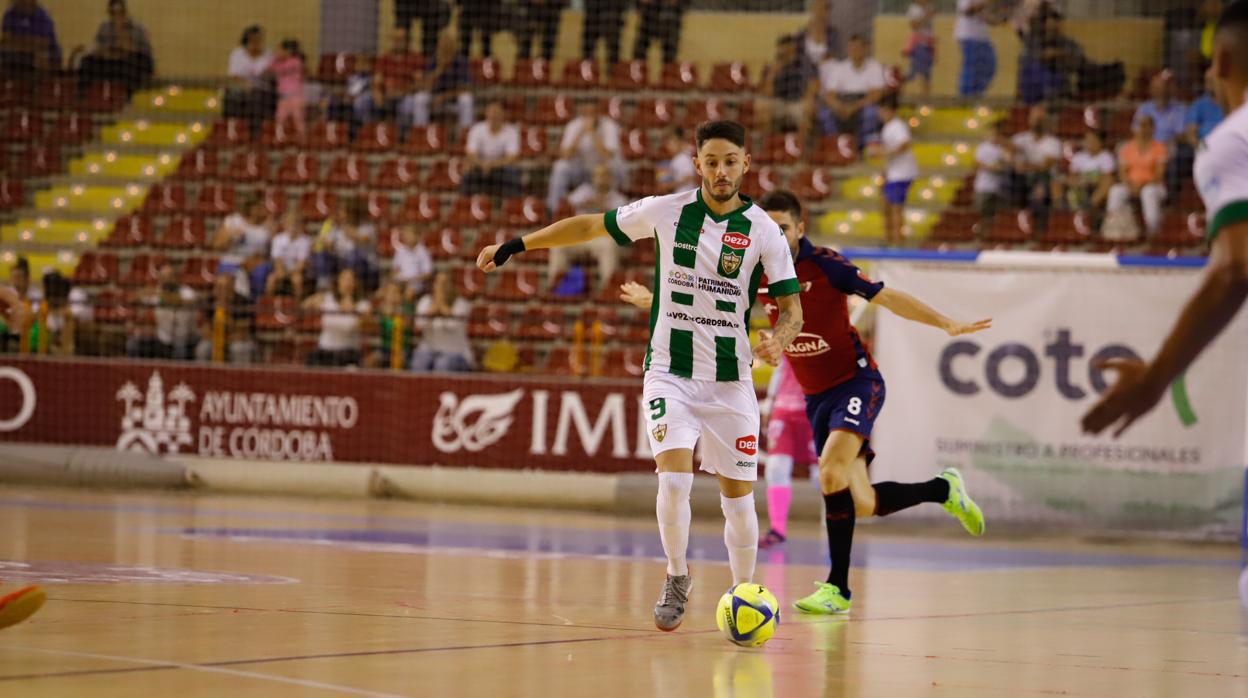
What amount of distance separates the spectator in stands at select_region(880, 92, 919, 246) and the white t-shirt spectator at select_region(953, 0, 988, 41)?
381 cm

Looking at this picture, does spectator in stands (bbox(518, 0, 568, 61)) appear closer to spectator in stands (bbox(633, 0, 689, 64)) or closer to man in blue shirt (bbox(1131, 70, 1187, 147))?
spectator in stands (bbox(633, 0, 689, 64))

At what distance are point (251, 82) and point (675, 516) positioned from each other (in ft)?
64.2

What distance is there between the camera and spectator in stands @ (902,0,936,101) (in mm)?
24453

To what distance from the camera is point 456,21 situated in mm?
25781

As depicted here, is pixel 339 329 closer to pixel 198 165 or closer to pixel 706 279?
pixel 198 165

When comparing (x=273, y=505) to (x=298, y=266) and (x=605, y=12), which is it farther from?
(x=605, y=12)

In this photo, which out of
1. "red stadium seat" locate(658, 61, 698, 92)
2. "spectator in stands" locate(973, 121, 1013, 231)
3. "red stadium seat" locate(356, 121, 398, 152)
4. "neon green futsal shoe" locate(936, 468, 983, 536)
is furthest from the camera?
"red stadium seat" locate(658, 61, 698, 92)

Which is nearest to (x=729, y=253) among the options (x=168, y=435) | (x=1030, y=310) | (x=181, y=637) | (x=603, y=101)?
(x=181, y=637)

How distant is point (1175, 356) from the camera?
4273mm

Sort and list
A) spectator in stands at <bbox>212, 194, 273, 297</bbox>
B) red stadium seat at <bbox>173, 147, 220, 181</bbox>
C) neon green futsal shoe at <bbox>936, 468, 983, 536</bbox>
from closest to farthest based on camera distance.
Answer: neon green futsal shoe at <bbox>936, 468, 983, 536</bbox>
spectator in stands at <bbox>212, 194, 273, 297</bbox>
red stadium seat at <bbox>173, 147, 220, 181</bbox>

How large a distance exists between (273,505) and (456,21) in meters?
11.4

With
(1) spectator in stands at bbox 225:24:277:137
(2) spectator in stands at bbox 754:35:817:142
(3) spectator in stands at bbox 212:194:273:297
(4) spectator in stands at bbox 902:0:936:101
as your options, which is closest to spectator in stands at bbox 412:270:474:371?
(3) spectator in stands at bbox 212:194:273:297

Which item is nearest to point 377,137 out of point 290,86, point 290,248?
point 290,86

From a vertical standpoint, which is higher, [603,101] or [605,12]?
[605,12]
